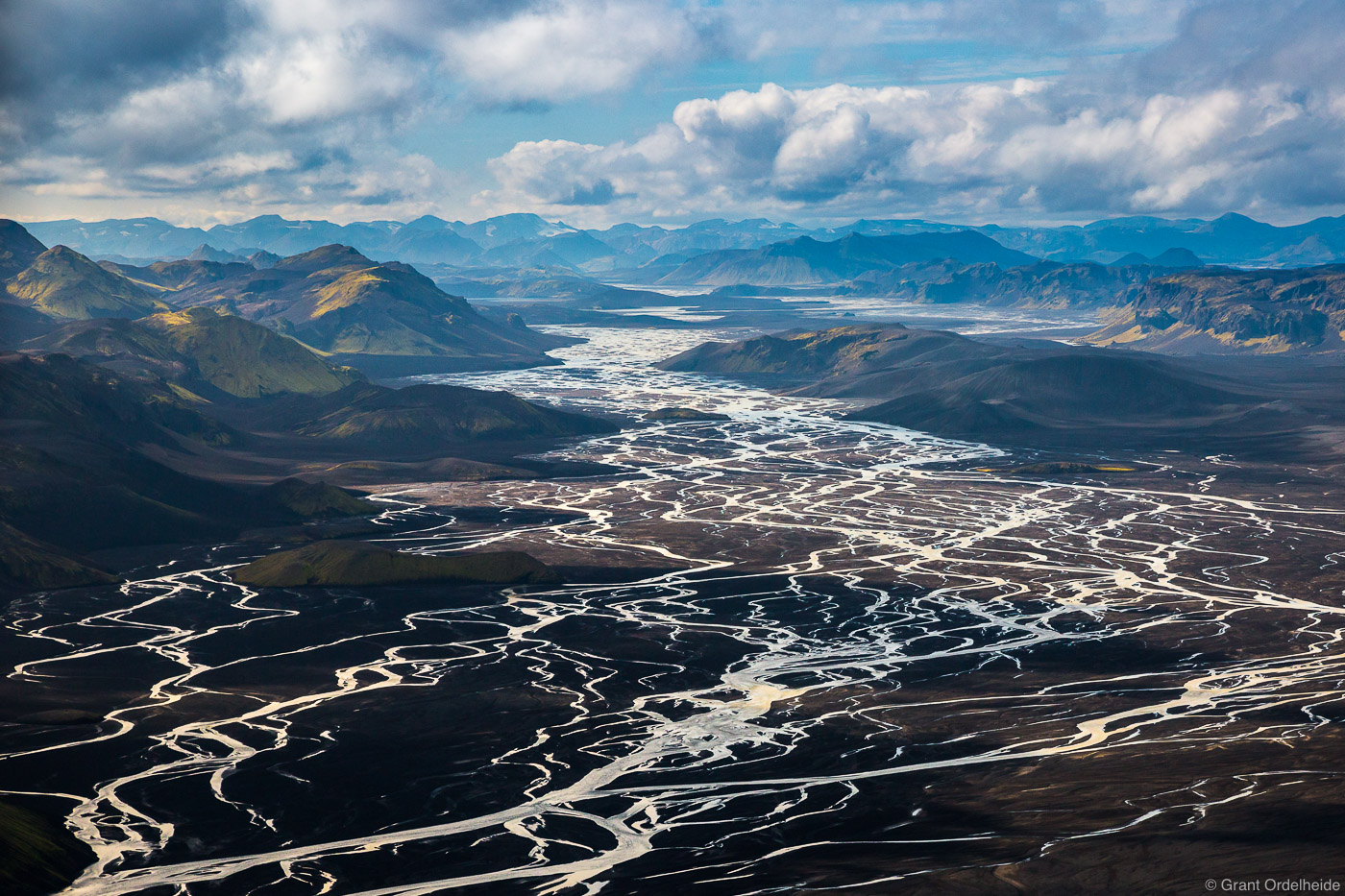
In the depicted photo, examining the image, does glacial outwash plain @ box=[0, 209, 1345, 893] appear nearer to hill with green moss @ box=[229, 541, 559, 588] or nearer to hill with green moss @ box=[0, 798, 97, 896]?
hill with green moss @ box=[0, 798, 97, 896]

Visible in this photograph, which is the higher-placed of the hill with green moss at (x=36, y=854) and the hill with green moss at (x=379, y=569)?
the hill with green moss at (x=379, y=569)

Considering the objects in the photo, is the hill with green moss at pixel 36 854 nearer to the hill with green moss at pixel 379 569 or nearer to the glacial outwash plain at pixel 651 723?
the glacial outwash plain at pixel 651 723

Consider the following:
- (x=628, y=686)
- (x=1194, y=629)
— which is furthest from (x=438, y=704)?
(x=1194, y=629)

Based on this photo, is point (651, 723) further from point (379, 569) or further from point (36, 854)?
point (379, 569)

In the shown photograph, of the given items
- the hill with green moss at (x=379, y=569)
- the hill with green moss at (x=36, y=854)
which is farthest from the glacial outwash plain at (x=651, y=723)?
the hill with green moss at (x=379, y=569)

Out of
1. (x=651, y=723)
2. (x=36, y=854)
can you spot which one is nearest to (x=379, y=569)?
(x=651, y=723)

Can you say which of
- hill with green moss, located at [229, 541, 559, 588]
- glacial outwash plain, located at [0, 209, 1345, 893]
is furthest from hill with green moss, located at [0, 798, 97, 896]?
hill with green moss, located at [229, 541, 559, 588]

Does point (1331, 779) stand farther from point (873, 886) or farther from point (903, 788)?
point (873, 886)

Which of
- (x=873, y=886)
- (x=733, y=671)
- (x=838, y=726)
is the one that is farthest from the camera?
(x=733, y=671)

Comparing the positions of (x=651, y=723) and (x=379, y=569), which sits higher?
(x=379, y=569)
